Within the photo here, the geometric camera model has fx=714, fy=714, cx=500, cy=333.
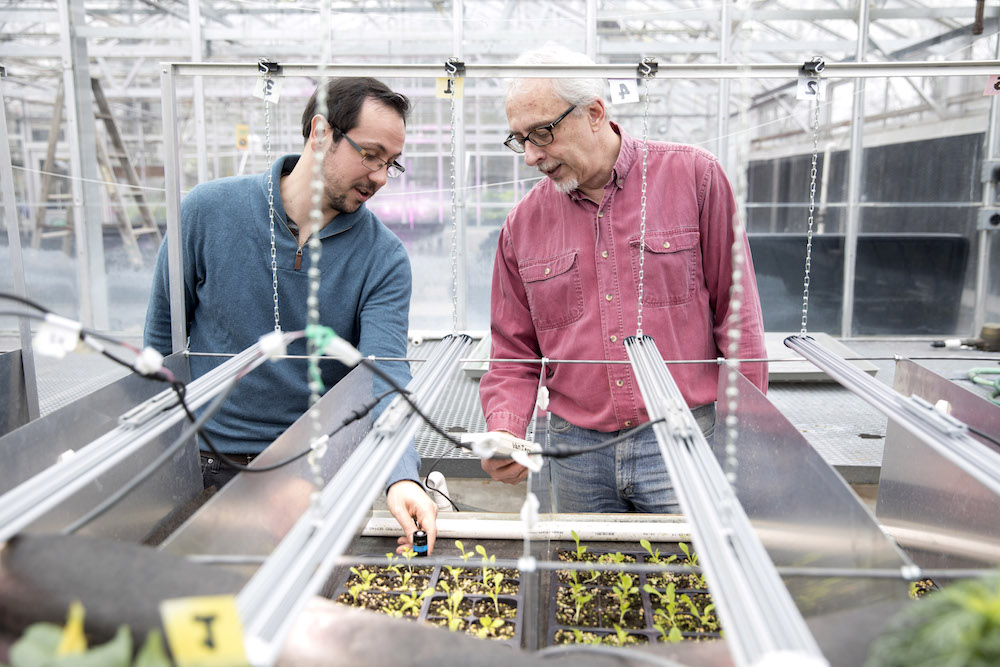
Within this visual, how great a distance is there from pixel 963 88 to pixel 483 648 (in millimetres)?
5861

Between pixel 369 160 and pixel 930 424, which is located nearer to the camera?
pixel 930 424

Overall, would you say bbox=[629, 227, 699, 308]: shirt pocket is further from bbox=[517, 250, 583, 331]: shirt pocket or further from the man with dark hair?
the man with dark hair

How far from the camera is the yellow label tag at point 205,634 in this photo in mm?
604

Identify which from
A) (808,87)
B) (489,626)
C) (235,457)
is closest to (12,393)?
(235,457)

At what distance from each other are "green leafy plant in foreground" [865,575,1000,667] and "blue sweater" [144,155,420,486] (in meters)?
1.20

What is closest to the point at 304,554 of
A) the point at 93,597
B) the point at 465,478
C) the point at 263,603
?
the point at 263,603

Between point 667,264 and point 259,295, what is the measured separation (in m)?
0.97

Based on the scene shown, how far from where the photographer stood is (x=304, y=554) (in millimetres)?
775

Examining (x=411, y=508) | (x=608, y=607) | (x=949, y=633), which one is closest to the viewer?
(x=949, y=633)

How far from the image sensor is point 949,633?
1.82 feet

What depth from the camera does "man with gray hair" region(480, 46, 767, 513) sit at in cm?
167

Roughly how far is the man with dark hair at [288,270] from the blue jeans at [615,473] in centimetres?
52

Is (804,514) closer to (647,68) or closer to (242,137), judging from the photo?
(647,68)

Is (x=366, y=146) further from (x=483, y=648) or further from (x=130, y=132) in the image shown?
(x=130, y=132)
